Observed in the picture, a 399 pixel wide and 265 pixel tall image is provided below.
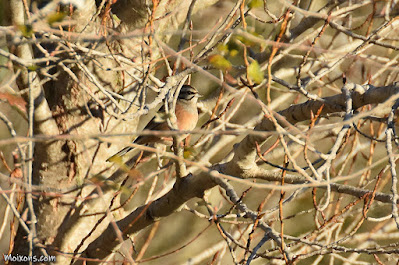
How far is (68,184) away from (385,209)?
574 cm

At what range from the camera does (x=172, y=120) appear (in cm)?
333

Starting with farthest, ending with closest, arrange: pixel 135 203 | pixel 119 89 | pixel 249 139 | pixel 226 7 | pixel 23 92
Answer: pixel 135 203 → pixel 226 7 → pixel 119 89 → pixel 23 92 → pixel 249 139

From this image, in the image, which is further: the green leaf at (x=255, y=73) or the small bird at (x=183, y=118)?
the small bird at (x=183, y=118)

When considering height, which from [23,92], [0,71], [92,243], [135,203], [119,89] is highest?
[0,71]

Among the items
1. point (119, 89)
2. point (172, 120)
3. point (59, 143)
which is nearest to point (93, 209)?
point (59, 143)

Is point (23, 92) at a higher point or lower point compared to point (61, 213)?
higher

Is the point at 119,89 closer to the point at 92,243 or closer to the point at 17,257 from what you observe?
the point at 92,243

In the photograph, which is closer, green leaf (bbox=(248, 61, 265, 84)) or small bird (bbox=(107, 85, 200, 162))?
green leaf (bbox=(248, 61, 265, 84))

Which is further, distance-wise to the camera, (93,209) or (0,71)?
(0,71)

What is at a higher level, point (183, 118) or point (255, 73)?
point (183, 118)

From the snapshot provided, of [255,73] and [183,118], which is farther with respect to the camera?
[183,118]

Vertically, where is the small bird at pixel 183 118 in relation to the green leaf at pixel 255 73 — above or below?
above

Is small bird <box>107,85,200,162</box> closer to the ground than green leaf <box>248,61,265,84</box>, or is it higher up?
higher up

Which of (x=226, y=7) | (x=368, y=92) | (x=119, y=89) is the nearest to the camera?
(x=368, y=92)
